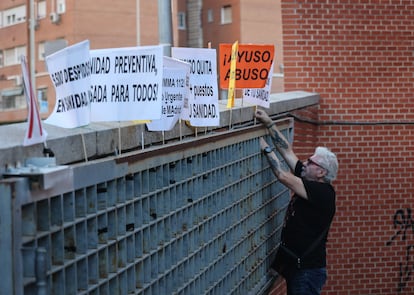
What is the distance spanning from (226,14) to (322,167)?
50137 mm

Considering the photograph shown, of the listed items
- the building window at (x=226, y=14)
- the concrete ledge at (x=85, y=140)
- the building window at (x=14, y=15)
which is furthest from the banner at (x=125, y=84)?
the building window at (x=226, y=14)

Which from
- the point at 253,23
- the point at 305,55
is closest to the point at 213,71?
the point at 305,55

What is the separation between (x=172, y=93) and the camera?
4.93 metres

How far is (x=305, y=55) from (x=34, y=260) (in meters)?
7.98

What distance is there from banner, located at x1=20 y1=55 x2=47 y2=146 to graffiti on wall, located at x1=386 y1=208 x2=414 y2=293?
8114 mm

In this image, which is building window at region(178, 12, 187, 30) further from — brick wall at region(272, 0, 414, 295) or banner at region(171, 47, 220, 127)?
banner at region(171, 47, 220, 127)

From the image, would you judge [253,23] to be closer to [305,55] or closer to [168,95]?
[305,55]

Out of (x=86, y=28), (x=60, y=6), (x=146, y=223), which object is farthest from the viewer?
(x=60, y=6)

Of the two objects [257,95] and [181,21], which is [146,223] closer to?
[257,95]

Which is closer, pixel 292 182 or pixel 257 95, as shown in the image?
pixel 292 182

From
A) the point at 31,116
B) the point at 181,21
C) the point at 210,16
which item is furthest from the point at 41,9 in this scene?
the point at 31,116

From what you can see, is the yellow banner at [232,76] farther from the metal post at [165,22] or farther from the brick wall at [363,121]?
the metal post at [165,22]

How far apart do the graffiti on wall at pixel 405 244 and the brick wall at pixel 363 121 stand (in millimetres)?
13

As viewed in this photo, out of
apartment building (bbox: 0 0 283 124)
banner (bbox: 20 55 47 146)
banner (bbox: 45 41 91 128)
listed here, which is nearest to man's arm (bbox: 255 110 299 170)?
banner (bbox: 45 41 91 128)
